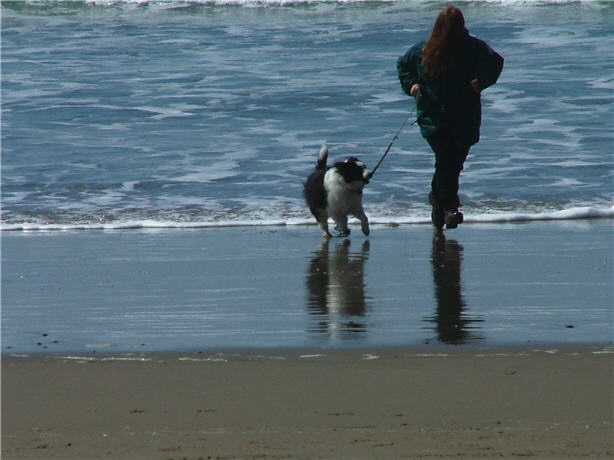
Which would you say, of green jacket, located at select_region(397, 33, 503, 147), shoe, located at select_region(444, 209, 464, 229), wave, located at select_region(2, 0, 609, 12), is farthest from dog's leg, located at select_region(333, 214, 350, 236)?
wave, located at select_region(2, 0, 609, 12)

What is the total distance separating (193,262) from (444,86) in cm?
200

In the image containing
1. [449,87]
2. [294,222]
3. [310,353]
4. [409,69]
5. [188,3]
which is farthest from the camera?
[188,3]

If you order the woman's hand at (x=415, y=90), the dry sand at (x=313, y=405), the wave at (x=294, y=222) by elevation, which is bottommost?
the wave at (x=294, y=222)

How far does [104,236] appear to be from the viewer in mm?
7250

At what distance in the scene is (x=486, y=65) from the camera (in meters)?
6.52

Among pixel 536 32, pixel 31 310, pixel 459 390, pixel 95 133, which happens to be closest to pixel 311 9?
pixel 536 32

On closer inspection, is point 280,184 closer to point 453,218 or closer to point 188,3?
point 453,218

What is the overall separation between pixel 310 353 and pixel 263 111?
8.79 metres

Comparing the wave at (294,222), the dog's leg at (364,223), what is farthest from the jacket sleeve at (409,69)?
the wave at (294,222)

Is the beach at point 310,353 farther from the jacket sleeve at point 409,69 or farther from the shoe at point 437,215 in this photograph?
the jacket sleeve at point 409,69

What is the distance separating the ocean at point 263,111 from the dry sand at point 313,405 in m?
4.24

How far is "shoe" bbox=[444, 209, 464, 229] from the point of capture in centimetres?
685

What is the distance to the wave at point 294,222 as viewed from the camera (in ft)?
25.0

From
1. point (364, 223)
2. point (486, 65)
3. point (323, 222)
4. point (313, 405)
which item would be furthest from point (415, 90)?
point (313, 405)
